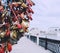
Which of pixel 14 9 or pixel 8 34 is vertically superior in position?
pixel 14 9

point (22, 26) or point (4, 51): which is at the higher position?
point (22, 26)

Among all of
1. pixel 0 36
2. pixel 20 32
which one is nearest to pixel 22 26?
pixel 20 32

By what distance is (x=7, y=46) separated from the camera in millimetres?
2465

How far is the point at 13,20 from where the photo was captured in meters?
2.52

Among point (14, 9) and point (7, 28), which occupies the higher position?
point (14, 9)

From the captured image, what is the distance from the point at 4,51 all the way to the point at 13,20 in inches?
12.6

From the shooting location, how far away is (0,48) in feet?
8.13

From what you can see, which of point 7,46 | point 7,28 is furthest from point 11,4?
point 7,46

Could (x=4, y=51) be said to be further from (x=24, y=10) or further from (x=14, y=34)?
(x=24, y=10)

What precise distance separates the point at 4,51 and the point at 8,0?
51 cm

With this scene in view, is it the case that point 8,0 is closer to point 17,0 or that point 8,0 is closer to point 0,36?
point 17,0

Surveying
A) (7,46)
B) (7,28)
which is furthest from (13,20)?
(7,46)

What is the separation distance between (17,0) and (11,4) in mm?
108

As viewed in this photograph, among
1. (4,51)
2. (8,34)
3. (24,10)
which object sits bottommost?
(4,51)
